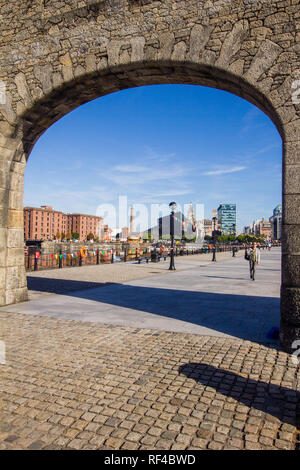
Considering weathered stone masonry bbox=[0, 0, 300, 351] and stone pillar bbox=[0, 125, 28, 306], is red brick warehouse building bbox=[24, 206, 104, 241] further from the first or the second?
weathered stone masonry bbox=[0, 0, 300, 351]

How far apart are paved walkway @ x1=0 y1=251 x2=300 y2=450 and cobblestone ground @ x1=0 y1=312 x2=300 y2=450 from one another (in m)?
0.01

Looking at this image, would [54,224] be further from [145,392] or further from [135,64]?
[145,392]

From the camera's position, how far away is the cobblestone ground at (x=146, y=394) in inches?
104

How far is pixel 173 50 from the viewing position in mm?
6090

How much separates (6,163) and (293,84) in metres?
6.78

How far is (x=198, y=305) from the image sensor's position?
8.07 metres

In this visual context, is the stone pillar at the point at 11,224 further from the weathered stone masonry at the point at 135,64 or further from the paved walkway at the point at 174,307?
the paved walkway at the point at 174,307

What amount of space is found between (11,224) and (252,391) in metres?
6.95

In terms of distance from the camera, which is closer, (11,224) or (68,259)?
(11,224)

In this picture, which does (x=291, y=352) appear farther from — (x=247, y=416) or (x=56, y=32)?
(x=56, y=32)

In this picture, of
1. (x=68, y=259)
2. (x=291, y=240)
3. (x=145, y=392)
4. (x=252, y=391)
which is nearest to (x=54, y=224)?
(x=68, y=259)

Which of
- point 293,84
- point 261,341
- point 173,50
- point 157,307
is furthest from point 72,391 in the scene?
point 173,50

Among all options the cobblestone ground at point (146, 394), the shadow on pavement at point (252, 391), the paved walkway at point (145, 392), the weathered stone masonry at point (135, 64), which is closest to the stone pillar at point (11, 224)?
the weathered stone masonry at point (135, 64)

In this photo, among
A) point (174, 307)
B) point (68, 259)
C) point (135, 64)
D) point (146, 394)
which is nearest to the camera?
point (146, 394)
